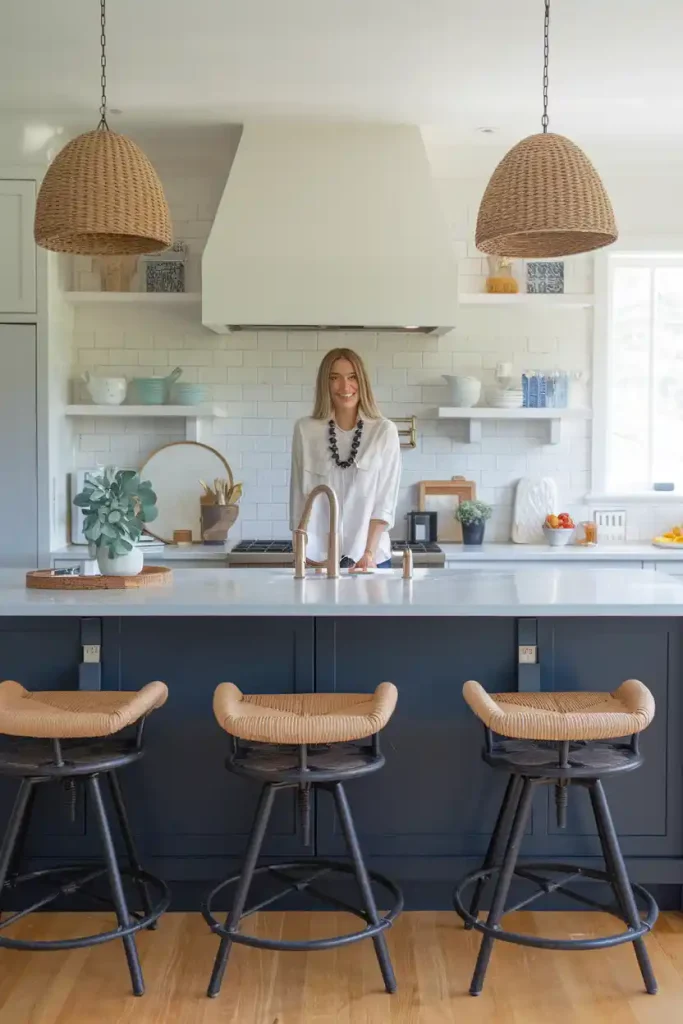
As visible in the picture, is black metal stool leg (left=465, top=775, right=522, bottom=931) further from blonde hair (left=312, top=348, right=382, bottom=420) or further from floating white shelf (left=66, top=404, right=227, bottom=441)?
floating white shelf (left=66, top=404, right=227, bottom=441)

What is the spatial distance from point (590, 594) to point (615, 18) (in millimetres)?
2210

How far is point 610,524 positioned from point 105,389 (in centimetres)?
271

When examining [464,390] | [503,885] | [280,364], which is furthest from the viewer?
[280,364]

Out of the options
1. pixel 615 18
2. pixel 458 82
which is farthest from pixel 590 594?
pixel 458 82

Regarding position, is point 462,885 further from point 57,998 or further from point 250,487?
point 250,487

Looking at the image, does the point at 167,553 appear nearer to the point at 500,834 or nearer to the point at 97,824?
the point at 97,824

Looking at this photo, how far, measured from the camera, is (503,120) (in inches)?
203

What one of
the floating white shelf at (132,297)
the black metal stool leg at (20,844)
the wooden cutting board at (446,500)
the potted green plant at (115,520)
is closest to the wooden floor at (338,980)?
the black metal stool leg at (20,844)

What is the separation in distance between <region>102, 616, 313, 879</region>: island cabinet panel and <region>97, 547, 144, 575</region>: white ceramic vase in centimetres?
22

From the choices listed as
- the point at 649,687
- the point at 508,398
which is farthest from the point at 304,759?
the point at 508,398

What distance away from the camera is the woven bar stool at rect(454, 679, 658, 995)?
263 cm

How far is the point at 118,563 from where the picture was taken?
3.30m

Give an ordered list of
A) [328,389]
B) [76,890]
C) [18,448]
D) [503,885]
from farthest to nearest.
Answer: [18,448] < [328,389] < [76,890] < [503,885]

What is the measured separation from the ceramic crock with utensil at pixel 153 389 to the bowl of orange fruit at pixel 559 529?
6.70ft
